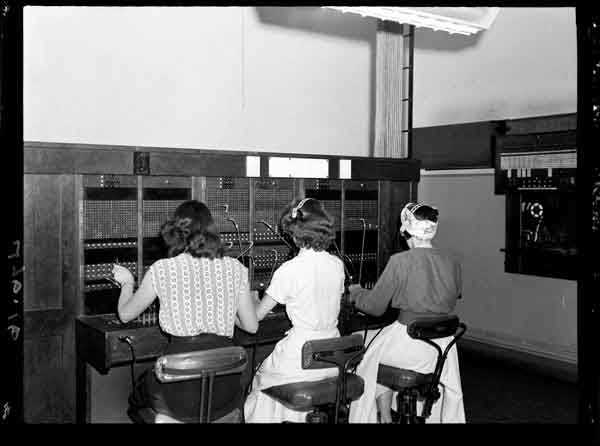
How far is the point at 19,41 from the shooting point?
253cm

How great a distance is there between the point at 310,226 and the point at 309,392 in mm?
815

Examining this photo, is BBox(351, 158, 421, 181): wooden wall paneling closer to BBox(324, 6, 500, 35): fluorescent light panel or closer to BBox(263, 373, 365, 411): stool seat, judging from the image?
BBox(324, 6, 500, 35): fluorescent light panel

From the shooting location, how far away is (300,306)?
320cm

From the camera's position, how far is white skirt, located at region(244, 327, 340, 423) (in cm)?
318

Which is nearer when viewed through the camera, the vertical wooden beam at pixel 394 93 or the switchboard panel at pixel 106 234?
the switchboard panel at pixel 106 234

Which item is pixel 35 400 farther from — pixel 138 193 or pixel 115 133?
pixel 115 133

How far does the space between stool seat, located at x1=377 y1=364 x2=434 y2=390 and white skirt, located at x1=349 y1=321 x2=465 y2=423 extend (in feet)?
0.13

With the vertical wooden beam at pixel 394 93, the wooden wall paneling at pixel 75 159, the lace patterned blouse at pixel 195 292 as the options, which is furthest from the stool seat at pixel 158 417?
the vertical wooden beam at pixel 394 93

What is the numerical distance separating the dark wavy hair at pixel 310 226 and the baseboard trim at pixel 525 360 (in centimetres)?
299

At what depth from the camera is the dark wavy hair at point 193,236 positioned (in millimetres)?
2986

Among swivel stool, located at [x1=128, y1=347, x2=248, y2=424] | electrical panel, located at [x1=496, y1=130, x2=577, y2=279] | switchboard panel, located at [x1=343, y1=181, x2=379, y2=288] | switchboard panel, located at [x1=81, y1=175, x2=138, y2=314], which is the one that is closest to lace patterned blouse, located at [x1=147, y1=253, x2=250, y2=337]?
swivel stool, located at [x1=128, y1=347, x2=248, y2=424]

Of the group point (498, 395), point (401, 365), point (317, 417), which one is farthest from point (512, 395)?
point (317, 417)

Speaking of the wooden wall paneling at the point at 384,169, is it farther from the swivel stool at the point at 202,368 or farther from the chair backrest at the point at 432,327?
the swivel stool at the point at 202,368
